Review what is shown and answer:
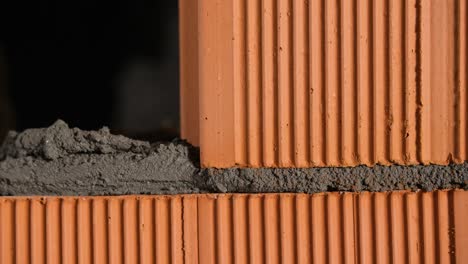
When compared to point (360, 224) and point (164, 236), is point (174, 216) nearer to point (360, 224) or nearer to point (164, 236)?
point (164, 236)

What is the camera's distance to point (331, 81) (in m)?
0.98

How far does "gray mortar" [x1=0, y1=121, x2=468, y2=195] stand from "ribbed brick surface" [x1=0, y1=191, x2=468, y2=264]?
0.02 meters

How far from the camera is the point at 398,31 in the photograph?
98 cm

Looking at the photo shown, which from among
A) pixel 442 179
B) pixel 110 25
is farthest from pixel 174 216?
pixel 110 25

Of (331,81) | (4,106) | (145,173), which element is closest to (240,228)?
(145,173)

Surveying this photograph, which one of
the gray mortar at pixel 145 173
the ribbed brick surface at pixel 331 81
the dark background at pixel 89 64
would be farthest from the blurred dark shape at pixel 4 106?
the ribbed brick surface at pixel 331 81

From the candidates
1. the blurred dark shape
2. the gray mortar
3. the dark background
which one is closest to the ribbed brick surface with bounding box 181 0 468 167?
the gray mortar

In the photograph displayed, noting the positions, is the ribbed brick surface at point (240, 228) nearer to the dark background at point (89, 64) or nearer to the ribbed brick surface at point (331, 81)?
the ribbed brick surface at point (331, 81)

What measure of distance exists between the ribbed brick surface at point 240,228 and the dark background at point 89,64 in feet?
2.19

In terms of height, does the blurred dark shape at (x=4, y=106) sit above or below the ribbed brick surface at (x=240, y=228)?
above

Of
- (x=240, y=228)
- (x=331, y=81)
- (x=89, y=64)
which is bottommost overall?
(x=240, y=228)

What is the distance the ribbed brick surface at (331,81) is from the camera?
977mm

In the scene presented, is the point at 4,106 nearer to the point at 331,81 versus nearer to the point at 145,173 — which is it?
the point at 145,173

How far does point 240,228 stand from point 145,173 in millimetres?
190
